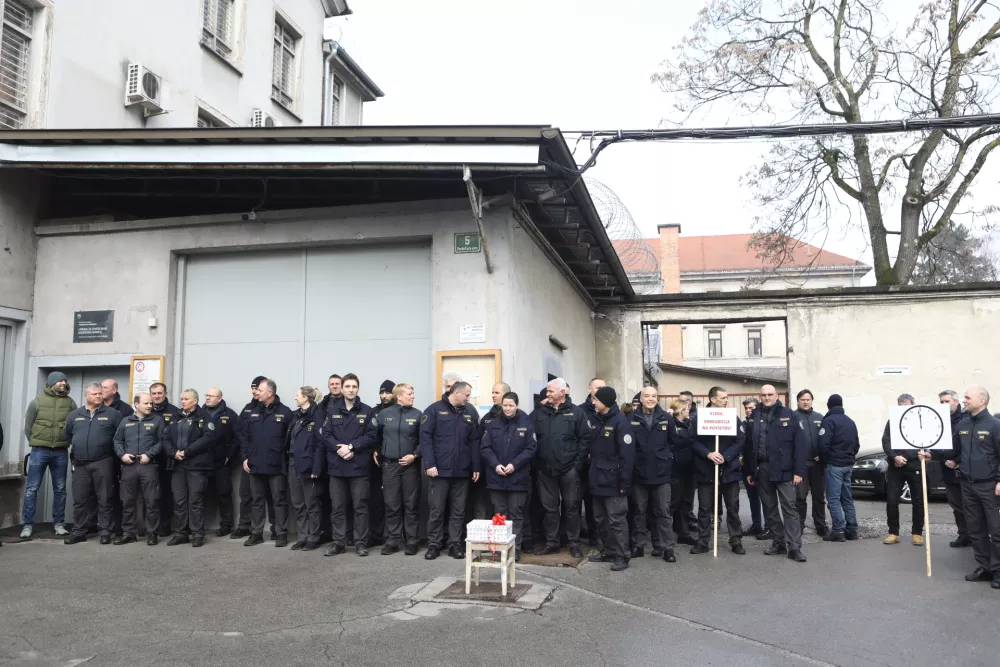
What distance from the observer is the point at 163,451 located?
955 cm

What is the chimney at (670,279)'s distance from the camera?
156 feet

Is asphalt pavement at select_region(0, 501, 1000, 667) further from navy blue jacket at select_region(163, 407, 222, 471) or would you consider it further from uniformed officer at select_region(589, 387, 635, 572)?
navy blue jacket at select_region(163, 407, 222, 471)

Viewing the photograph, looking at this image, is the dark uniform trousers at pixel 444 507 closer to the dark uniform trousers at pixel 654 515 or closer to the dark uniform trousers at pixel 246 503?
the dark uniform trousers at pixel 654 515

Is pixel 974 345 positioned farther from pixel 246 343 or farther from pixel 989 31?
pixel 246 343

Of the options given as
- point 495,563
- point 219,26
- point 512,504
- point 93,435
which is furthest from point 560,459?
point 219,26

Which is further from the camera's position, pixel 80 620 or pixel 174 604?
pixel 174 604

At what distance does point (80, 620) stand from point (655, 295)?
551 inches

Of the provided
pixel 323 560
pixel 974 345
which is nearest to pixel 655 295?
pixel 974 345

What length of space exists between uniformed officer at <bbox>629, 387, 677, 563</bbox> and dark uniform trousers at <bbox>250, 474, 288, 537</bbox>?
13.3 ft

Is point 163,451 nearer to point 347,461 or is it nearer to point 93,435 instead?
point 93,435

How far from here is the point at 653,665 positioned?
5.11 metres

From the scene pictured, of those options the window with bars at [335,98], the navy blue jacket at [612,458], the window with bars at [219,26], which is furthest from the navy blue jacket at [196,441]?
the window with bars at [335,98]

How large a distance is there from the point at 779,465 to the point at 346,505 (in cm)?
487

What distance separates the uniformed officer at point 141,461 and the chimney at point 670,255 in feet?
138
